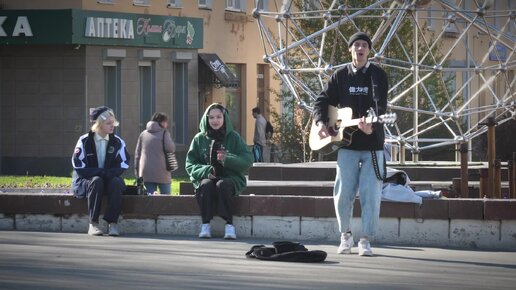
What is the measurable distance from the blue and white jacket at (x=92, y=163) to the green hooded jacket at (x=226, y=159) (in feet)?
2.39

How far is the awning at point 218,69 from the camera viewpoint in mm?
44844

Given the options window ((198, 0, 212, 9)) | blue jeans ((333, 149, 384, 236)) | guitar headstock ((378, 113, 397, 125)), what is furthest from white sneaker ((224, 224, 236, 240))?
window ((198, 0, 212, 9))

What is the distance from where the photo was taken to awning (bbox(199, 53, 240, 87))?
44.8 metres

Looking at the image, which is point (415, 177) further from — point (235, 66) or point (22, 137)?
point (235, 66)

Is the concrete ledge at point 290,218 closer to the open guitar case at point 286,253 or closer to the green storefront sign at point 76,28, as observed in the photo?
the open guitar case at point 286,253

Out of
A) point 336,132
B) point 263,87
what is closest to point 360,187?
point 336,132

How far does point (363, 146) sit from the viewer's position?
48.2 ft

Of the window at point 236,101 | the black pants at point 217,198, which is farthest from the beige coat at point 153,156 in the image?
the window at point 236,101

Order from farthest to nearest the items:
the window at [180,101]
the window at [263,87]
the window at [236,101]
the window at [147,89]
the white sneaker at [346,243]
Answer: the window at [263,87], the window at [236,101], the window at [180,101], the window at [147,89], the white sneaker at [346,243]

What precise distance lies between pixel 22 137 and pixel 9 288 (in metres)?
27.5

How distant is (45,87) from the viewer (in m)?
38.9

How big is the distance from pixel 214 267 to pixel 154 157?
351 inches

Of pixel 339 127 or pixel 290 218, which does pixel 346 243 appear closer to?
pixel 339 127

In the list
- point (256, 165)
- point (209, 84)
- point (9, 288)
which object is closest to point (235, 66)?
point (209, 84)
